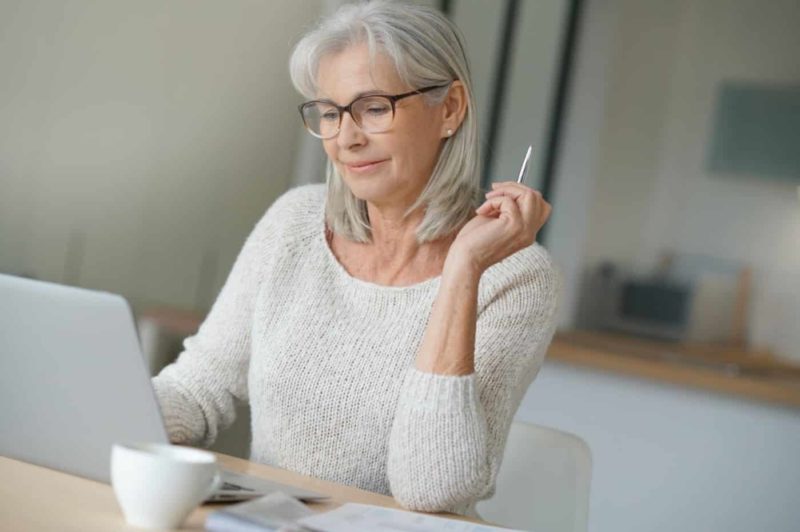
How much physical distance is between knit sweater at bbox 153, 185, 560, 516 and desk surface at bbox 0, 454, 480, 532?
0.88 ft

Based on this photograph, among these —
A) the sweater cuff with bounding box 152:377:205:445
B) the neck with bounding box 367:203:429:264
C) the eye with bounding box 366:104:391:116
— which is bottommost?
the sweater cuff with bounding box 152:377:205:445

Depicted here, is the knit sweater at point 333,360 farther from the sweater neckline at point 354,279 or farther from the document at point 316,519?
the document at point 316,519

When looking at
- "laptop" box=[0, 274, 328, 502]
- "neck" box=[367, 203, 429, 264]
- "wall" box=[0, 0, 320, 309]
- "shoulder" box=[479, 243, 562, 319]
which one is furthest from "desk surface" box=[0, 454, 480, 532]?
"wall" box=[0, 0, 320, 309]

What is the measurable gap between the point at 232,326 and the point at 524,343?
472 mm

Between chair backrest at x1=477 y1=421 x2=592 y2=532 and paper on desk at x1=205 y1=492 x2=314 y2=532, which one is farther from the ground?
paper on desk at x1=205 y1=492 x2=314 y2=532

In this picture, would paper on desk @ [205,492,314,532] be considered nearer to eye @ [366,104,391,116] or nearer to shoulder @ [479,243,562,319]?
shoulder @ [479,243,562,319]

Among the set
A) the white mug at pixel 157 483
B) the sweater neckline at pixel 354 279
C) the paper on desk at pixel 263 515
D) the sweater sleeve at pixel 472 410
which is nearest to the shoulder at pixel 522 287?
the sweater sleeve at pixel 472 410

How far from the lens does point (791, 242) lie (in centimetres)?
504

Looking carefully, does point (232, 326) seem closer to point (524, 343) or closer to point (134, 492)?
point (524, 343)

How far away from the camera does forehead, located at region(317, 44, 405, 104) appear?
1740 mm

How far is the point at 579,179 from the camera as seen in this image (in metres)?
5.22

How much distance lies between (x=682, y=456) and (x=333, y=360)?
80.4 inches

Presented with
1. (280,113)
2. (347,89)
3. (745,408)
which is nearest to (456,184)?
(347,89)

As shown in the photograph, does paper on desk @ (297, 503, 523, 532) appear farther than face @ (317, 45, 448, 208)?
No
